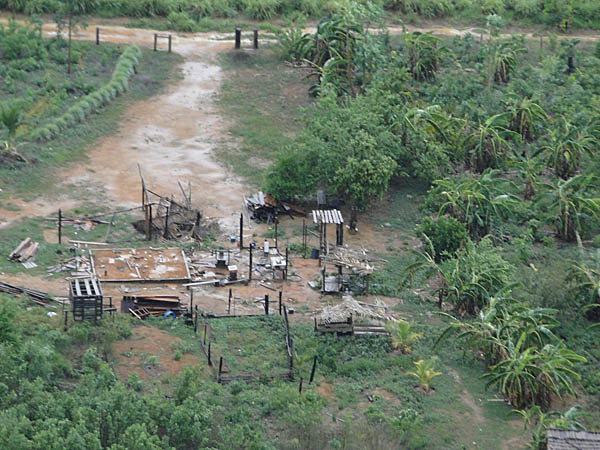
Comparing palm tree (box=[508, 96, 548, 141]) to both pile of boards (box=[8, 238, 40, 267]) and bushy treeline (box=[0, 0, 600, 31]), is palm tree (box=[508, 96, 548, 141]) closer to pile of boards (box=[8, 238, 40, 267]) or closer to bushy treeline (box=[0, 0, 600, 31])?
bushy treeline (box=[0, 0, 600, 31])

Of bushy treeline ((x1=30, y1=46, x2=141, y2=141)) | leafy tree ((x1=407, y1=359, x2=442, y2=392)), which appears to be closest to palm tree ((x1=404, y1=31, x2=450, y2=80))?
bushy treeline ((x1=30, y1=46, x2=141, y2=141))

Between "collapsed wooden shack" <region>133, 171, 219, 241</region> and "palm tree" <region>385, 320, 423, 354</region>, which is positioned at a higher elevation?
"collapsed wooden shack" <region>133, 171, 219, 241</region>

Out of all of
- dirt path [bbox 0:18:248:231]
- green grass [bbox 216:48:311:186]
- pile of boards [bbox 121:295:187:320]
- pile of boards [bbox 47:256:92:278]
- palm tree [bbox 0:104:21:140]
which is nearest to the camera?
pile of boards [bbox 121:295:187:320]

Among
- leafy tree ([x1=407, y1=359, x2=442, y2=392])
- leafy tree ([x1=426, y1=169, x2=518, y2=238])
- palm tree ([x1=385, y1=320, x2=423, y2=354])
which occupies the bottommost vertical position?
leafy tree ([x1=407, y1=359, x2=442, y2=392])

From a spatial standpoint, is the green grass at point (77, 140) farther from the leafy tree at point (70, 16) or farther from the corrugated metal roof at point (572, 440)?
the corrugated metal roof at point (572, 440)

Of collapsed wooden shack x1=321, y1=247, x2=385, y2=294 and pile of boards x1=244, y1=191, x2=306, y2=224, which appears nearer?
collapsed wooden shack x1=321, y1=247, x2=385, y2=294

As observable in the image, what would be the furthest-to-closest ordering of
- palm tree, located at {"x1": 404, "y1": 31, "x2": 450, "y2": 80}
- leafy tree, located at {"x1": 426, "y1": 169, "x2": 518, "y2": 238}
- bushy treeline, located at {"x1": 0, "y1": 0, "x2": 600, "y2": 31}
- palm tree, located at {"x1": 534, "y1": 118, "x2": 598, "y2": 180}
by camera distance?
bushy treeline, located at {"x1": 0, "y1": 0, "x2": 600, "y2": 31}, palm tree, located at {"x1": 404, "y1": 31, "x2": 450, "y2": 80}, palm tree, located at {"x1": 534, "y1": 118, "x2": 598, "y2": 180}, leafy tree, located at {"x1": 426, "y1": 169, "x2": 518, "y2": 238}

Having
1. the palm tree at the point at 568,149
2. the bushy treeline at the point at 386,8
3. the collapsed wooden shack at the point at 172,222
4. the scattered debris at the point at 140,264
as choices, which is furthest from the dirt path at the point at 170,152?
the palm tree at the point at 568,149
